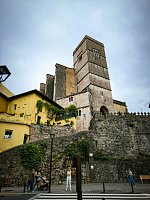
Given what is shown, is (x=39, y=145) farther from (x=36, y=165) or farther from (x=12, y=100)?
(x=12, y=100)

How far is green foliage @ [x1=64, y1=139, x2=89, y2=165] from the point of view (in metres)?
16.1

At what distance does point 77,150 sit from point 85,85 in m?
23.4

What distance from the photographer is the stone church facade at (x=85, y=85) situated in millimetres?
31922

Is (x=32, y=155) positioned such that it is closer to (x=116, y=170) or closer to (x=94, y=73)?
(x=116, y=170)

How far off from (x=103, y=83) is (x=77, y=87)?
24.6ft

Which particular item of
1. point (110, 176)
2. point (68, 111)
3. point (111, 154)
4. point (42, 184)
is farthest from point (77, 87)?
point (42, 184)

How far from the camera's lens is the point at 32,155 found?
50.4 feet

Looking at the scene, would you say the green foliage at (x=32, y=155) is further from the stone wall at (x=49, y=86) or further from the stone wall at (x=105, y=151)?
the stone wall at (x=49, y=86)

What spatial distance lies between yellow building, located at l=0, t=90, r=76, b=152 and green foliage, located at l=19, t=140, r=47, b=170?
13.4 feet

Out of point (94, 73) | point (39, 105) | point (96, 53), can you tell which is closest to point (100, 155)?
point (39, 105)

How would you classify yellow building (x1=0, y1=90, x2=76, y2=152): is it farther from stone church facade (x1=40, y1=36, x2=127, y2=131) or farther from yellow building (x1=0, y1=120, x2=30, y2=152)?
stone church facade (x1=40, y1=36, x2=127, y2=131)

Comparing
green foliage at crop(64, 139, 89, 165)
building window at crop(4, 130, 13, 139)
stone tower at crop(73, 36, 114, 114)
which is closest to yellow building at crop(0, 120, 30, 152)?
building window at crop(4, 130, 13, 139)

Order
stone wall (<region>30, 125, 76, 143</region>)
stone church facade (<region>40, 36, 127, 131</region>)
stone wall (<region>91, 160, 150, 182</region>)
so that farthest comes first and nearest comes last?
stone church facade (<region>40, 36, 127, 131</region>), stone wall (<region>30, 125, 76, 143</region>), stone wall (<region>91, 160, 150, 182</region>)

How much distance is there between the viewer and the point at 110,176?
1582 centimetres
